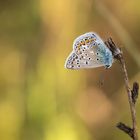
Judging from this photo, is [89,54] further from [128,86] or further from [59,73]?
[59,73]

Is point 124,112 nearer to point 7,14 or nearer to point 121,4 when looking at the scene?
point 121,4

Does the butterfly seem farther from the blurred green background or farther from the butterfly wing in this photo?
the blurred green background

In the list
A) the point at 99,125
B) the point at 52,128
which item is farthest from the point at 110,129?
the point at 52,128

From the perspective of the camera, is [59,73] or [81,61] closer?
[81,61]

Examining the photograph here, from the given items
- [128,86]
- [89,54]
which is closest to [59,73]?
[89,54]

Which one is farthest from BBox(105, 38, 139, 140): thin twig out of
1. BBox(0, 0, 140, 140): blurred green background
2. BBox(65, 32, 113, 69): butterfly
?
BBox(0, 0, 140, 140): blurred green background

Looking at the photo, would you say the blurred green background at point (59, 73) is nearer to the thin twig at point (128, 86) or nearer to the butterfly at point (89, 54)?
the butterfly at point (89, 54)
